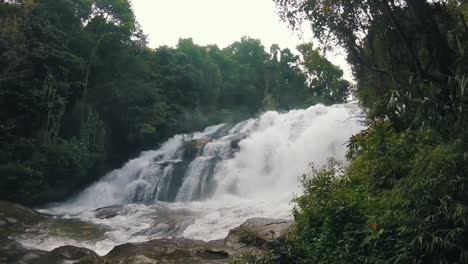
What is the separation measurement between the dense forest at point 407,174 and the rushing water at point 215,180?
5.11 metres

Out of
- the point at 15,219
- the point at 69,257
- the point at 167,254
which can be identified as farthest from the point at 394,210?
the point at 15,219

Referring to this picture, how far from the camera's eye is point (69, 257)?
24.7 feet

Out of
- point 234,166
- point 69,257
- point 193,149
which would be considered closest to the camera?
point 69,257

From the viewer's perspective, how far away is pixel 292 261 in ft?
15.2

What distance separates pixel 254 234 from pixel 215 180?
8.97 m

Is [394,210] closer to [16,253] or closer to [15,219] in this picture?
[16,253]

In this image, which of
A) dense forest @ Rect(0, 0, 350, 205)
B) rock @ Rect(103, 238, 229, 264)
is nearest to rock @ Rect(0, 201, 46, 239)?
dense forest @ Rect(0, 0, 350, 205)

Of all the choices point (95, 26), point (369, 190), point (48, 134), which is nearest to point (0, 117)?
point (48, 134)

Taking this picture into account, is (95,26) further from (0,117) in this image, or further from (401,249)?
(401,249)

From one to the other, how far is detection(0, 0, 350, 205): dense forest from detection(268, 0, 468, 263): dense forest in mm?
3426

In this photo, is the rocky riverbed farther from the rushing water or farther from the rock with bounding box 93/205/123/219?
the rock with bounding box 93/205/123/219

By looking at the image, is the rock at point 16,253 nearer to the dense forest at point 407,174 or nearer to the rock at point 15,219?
the rock at point 15,219

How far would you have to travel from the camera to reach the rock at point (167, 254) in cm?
681

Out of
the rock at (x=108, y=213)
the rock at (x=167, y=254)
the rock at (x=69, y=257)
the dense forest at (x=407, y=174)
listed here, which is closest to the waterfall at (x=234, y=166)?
the rock at (x=108, y=213)
